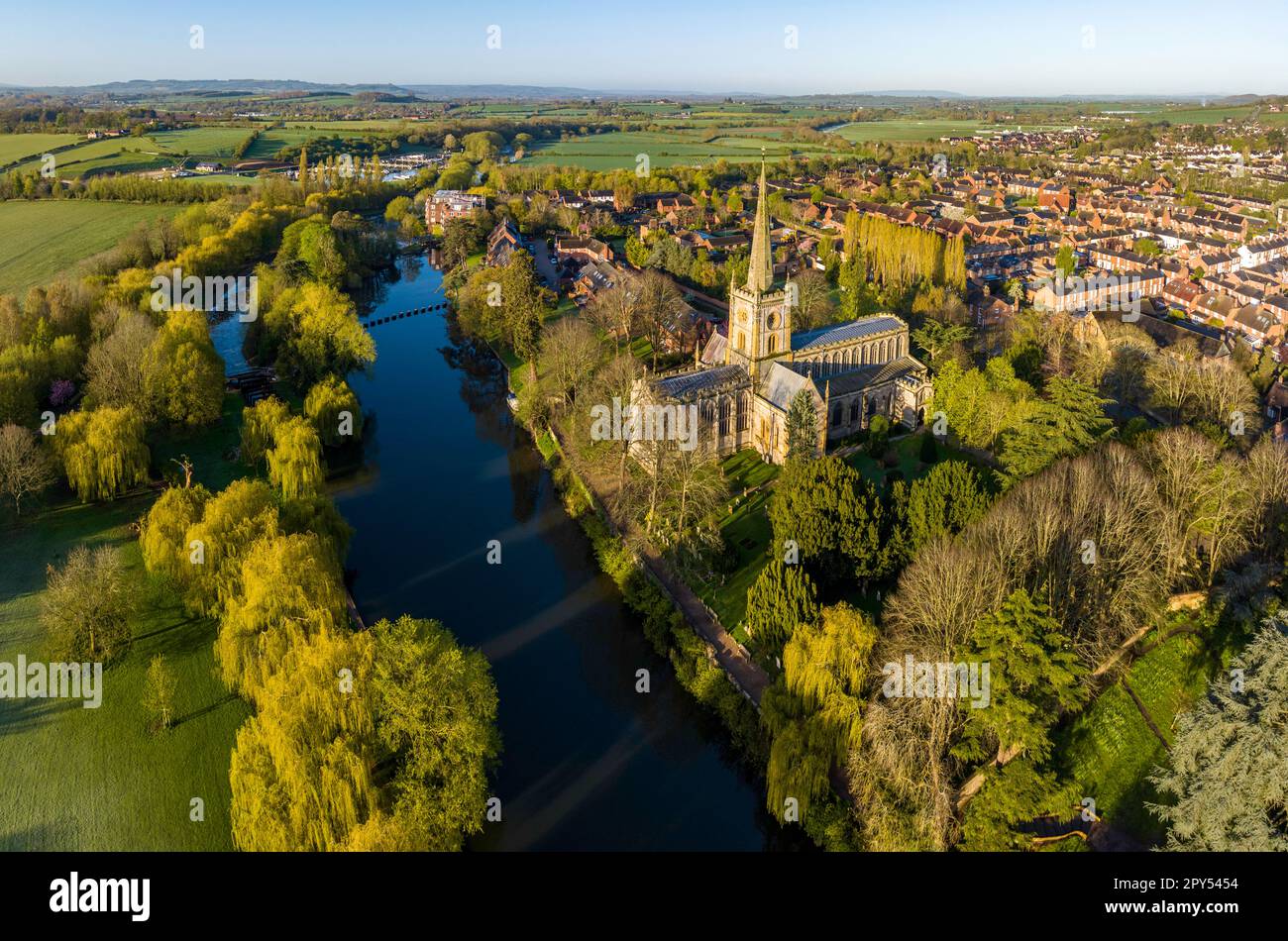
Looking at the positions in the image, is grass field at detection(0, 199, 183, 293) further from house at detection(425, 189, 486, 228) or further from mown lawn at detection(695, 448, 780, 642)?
mown lawn at detection(695, 448, 780, 642)

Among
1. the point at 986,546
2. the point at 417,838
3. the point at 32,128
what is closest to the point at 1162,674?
the point at 986,546

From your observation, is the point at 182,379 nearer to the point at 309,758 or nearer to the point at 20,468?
the point at 20,468

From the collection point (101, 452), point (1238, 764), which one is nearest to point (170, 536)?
point (101, 452)

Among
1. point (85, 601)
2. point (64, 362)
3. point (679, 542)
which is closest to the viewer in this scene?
point (85, 601)

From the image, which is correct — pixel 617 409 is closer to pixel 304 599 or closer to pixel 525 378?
pixel 525 378

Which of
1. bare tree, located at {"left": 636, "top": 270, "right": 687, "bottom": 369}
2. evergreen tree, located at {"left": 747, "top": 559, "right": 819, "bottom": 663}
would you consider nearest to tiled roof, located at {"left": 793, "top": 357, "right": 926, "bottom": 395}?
bare tree, located at {"left": 636, "top": 270, "right": 687, "bottom": 369}

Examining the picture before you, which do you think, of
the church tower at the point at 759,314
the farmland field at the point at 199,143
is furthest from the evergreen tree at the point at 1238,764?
the farmland field at the point at 199,143

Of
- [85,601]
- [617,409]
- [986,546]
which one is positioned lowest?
[85,601]
